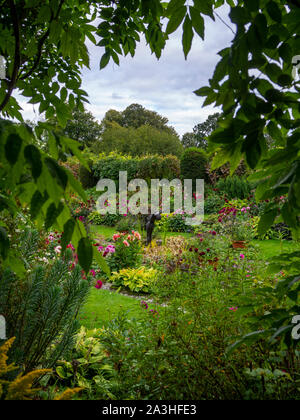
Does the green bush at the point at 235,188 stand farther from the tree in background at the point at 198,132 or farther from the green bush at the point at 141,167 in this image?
the tree in background at the point at 198,132

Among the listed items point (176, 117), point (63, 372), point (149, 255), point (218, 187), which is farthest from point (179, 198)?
point (176, 117)

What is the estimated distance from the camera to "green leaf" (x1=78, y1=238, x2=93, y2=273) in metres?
0.77

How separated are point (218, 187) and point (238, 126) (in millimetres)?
11156

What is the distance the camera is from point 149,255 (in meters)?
6.75

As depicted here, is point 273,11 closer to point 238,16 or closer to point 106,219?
point 238,16

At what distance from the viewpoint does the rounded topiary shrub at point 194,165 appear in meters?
13.4

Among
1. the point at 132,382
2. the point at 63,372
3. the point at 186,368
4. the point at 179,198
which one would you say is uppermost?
the point at 179,198

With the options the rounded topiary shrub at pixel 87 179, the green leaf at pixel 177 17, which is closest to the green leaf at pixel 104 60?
the green leaf at pixel 177 17

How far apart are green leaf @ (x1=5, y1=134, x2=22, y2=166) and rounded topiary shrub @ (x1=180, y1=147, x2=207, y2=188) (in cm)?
1287

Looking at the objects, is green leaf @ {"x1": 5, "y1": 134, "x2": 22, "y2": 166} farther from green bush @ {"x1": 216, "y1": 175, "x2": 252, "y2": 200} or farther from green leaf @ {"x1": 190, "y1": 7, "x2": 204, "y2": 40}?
green bush @ {"x1": 216, "y1": 175, "x2": 252, "y2": 200}

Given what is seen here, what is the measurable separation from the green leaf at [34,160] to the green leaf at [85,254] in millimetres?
204
